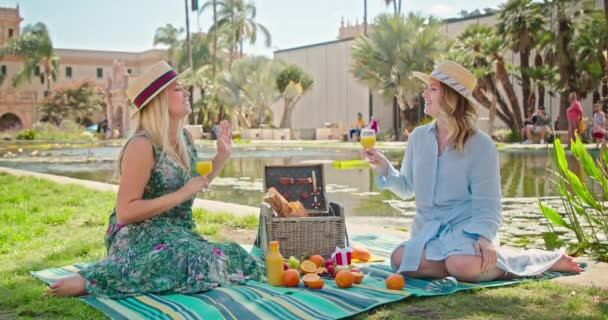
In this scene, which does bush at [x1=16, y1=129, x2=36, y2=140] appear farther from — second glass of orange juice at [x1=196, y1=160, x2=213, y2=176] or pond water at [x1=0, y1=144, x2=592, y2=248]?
second glass of orange juice at [x1=196, y1=160, x2=213, y2=176]

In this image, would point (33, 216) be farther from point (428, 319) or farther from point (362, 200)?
point (428, 319)

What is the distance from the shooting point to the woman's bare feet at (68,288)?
4027mm

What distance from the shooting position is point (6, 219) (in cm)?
742

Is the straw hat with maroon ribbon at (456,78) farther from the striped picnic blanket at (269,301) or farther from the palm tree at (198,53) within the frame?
the palm tree at (198,53)

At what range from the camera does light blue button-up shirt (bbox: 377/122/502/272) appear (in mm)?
4270

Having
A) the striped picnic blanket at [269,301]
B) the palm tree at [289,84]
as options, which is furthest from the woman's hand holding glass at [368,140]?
the palm tree at [289,84]

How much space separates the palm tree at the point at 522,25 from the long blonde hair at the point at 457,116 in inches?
1059

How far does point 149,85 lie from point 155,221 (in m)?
0.77

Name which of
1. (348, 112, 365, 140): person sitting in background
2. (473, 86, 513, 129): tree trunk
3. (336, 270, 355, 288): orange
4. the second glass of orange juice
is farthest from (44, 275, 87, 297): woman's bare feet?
(348, 112, 365, 140): person sitting in background

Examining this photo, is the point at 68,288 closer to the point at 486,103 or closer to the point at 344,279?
the point at 344,279

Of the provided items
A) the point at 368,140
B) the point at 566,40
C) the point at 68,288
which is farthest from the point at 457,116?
the point at 566,40

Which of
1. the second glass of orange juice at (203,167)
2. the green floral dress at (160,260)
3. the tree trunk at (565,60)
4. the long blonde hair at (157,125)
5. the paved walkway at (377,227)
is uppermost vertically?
the tree trunk at (565,60)

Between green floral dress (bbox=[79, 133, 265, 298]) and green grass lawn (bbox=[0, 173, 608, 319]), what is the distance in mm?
239

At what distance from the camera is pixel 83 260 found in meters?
5.21
